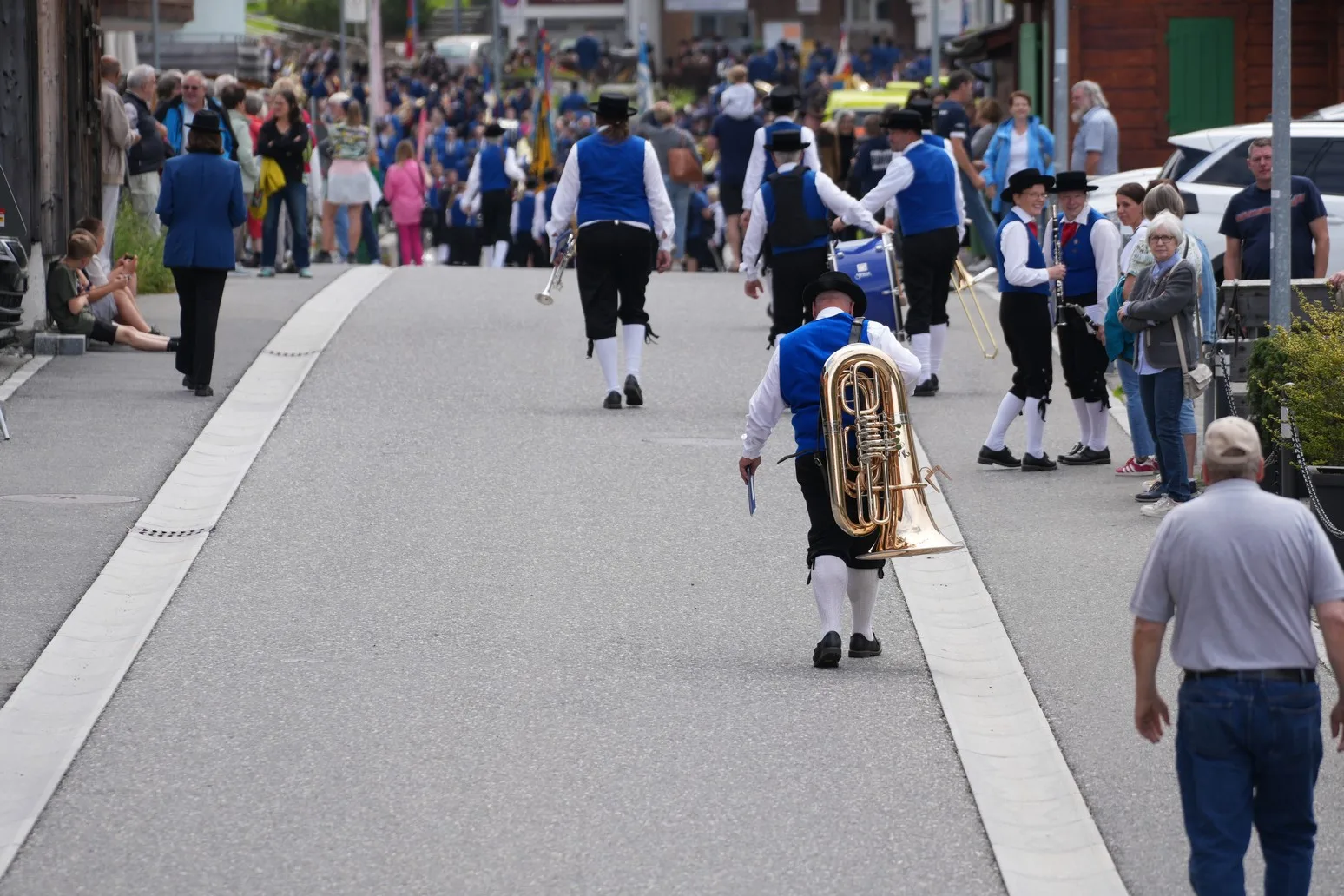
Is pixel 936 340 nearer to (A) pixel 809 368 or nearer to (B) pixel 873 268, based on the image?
(B) pixel 873 268

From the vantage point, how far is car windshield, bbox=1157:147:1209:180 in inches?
754

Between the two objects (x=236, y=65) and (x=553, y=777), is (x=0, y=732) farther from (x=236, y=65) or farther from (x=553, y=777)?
(x=236, y=65)

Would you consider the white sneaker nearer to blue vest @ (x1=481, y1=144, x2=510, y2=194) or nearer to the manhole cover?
the manhole cover

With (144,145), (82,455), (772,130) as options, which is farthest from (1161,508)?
(144,145)

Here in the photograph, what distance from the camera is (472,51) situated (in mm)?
68688

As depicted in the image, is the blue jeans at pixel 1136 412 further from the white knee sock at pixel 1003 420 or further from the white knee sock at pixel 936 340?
the white knee sock at pixel 936 340

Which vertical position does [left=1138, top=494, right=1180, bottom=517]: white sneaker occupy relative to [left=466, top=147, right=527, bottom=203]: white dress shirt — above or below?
below

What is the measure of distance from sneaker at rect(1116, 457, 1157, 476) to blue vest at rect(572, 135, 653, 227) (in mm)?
3366

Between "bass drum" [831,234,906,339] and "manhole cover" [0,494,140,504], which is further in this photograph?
"bass drum" [831,234,906,339]

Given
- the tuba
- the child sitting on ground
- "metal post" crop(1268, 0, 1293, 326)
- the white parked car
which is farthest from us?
the white parked car

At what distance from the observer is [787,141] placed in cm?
1390

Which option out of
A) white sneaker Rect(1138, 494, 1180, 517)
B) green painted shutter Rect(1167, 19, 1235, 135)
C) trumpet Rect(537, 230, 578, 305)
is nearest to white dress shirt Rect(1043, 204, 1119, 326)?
white sneaker Rect(1138, 494, 1180, 517)

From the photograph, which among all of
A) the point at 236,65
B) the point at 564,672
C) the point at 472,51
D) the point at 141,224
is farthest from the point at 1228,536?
the point at 472,51

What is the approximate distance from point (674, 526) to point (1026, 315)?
2.81 metres
